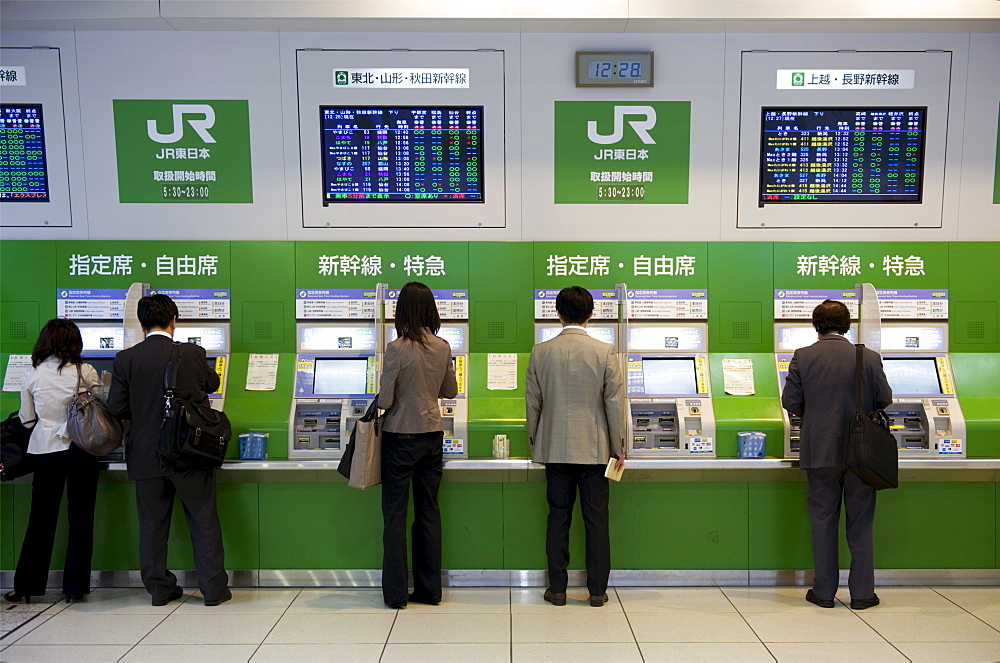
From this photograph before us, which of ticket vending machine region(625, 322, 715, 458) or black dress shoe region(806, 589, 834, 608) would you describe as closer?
black dress shoe region(806, 589, 834, 608)

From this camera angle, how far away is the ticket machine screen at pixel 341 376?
4.25m

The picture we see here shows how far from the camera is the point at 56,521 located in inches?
159

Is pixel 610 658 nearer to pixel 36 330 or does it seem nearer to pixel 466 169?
pixel 466 169

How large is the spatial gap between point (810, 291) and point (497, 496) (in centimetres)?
224

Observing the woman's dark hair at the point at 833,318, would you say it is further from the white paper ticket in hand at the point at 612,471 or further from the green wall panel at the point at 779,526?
the white paper ticket in hand at the point at 612,471

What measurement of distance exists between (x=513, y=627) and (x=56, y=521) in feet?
8.45

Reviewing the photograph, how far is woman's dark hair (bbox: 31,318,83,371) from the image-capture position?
12.8 ft

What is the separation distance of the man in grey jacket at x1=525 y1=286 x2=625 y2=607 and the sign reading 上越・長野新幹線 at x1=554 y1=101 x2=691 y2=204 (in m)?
0.93

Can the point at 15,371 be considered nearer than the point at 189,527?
No

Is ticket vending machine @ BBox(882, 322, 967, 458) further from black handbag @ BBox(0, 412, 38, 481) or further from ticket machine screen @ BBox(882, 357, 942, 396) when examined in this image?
black handbag @ BBox(0, 412, 38, 481)

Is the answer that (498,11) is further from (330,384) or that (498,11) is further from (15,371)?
(15,371)

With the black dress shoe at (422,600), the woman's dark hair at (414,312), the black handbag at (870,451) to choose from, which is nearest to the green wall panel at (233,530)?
the black dress shoe at (422,600)

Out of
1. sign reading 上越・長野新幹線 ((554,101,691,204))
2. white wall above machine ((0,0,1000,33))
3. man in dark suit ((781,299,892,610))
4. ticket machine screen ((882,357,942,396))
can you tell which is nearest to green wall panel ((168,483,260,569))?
sign reading 上越・長野新幹線 ((554,101,691,204))

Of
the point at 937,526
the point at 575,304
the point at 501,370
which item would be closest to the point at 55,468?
the point at 501,370
